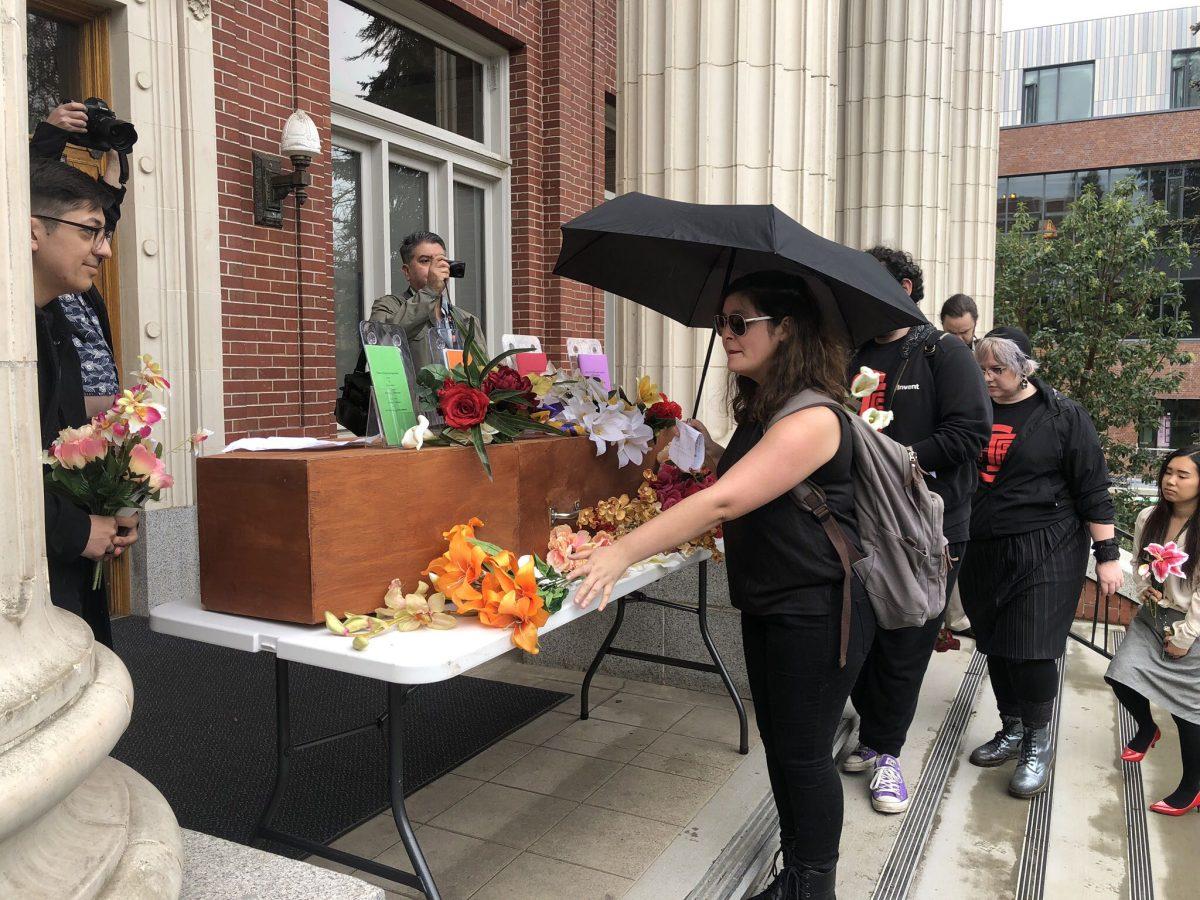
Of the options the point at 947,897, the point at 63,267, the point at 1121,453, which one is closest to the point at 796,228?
the point at 63,267

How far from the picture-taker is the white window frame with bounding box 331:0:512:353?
7.29 meters

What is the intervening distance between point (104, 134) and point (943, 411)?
9.46ft

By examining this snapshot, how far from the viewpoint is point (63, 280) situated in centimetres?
210

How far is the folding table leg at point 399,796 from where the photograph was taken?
7.42ft

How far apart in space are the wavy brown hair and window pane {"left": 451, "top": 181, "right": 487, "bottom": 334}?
6.36 m

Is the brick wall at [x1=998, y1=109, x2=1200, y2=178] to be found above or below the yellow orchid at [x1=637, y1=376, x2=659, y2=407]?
above

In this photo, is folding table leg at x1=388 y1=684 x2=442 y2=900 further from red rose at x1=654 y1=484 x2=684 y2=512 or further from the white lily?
red rose at x1=654 y1=484 x2=684 y2=512

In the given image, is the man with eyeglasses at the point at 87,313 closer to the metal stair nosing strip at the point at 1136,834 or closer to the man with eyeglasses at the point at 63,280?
the man with eyeglasses at the point at 63,280

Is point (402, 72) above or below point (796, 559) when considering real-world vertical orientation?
above

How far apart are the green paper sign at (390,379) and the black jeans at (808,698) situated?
3.55 feet

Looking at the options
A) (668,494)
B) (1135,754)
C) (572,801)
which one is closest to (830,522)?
(668,494)

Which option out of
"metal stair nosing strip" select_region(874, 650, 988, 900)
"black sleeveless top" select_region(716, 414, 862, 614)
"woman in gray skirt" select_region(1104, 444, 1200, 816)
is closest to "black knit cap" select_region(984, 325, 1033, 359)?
"woman in gray skirt" select_region(1104, 444, 1200, 816)

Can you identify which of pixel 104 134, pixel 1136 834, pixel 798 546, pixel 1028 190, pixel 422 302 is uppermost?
pixel 1028 190

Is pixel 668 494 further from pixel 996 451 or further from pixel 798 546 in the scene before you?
pixel 996 451
